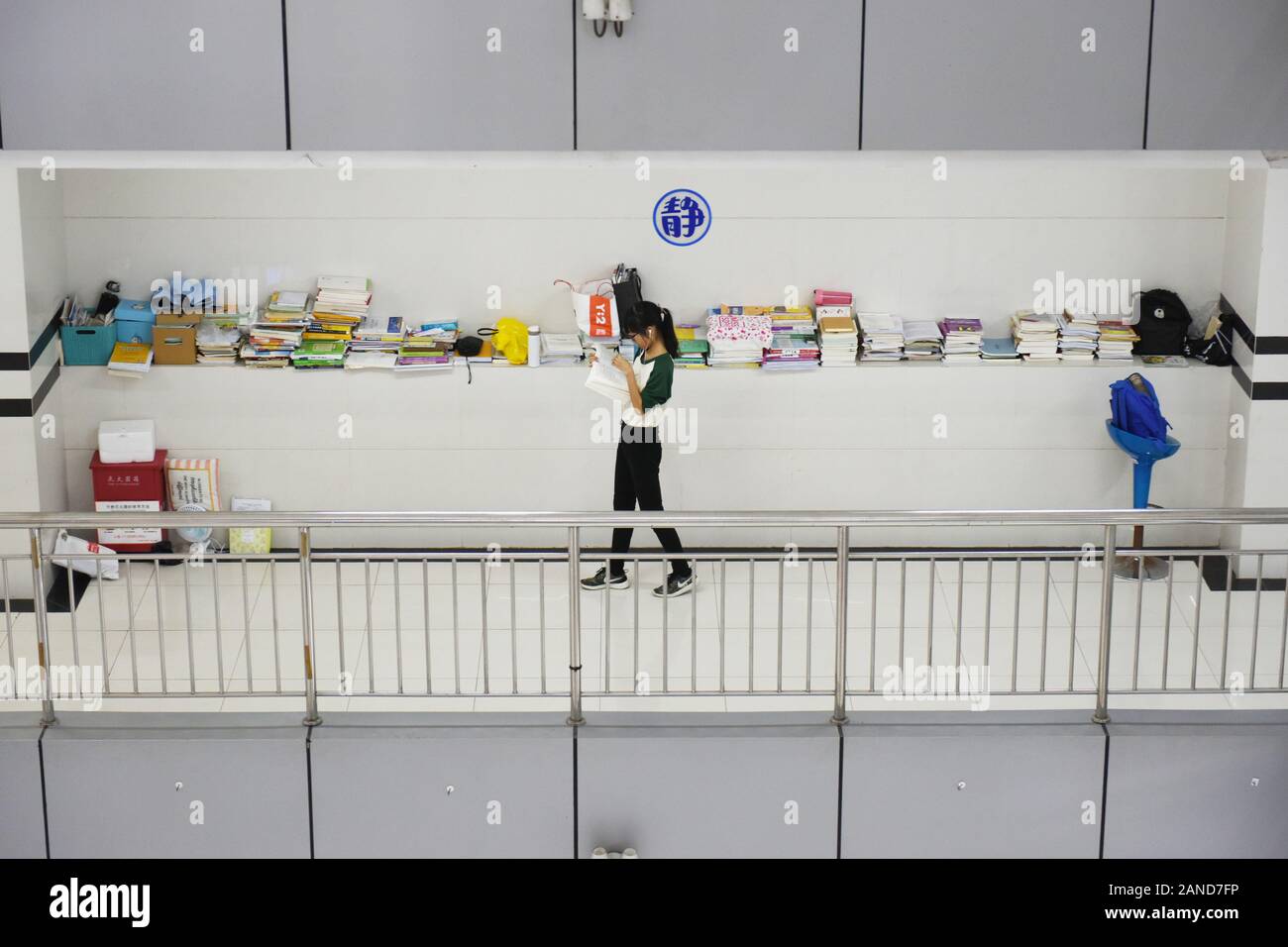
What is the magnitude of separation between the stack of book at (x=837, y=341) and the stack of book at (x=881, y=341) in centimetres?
6

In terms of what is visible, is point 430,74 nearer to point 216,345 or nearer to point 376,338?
point 376,338

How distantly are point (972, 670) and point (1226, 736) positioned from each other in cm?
144

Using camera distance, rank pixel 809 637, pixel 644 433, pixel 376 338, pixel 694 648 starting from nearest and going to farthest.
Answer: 1. pixel 694 648
2. pixel 809 637
3. pixel 644 433
4. pixel 376 338

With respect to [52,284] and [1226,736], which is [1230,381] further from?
[52,284]

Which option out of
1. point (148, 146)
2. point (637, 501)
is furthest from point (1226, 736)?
point (148, 146)

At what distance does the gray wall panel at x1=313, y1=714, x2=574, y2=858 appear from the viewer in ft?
21.7

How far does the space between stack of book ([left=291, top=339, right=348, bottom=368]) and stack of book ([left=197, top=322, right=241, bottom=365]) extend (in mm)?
370

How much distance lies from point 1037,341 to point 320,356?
4.34 metres

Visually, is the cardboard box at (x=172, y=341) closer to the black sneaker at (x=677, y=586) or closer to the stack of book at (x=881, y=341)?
the black sneaker at (x=677, y=586)

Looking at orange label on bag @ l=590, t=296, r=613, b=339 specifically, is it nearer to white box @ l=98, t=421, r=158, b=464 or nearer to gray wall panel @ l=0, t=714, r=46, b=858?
white box @ l=98, t=421, r=158, b=464

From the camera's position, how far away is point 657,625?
27.8 feet

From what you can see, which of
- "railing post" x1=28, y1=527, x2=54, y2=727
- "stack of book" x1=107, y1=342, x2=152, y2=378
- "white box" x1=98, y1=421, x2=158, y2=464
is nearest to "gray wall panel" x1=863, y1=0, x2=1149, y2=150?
"railing post" x1=28, y1=527, x2=54, y2=727

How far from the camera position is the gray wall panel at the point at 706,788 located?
260 inches

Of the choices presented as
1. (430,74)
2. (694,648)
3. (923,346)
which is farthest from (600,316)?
(694,648)
